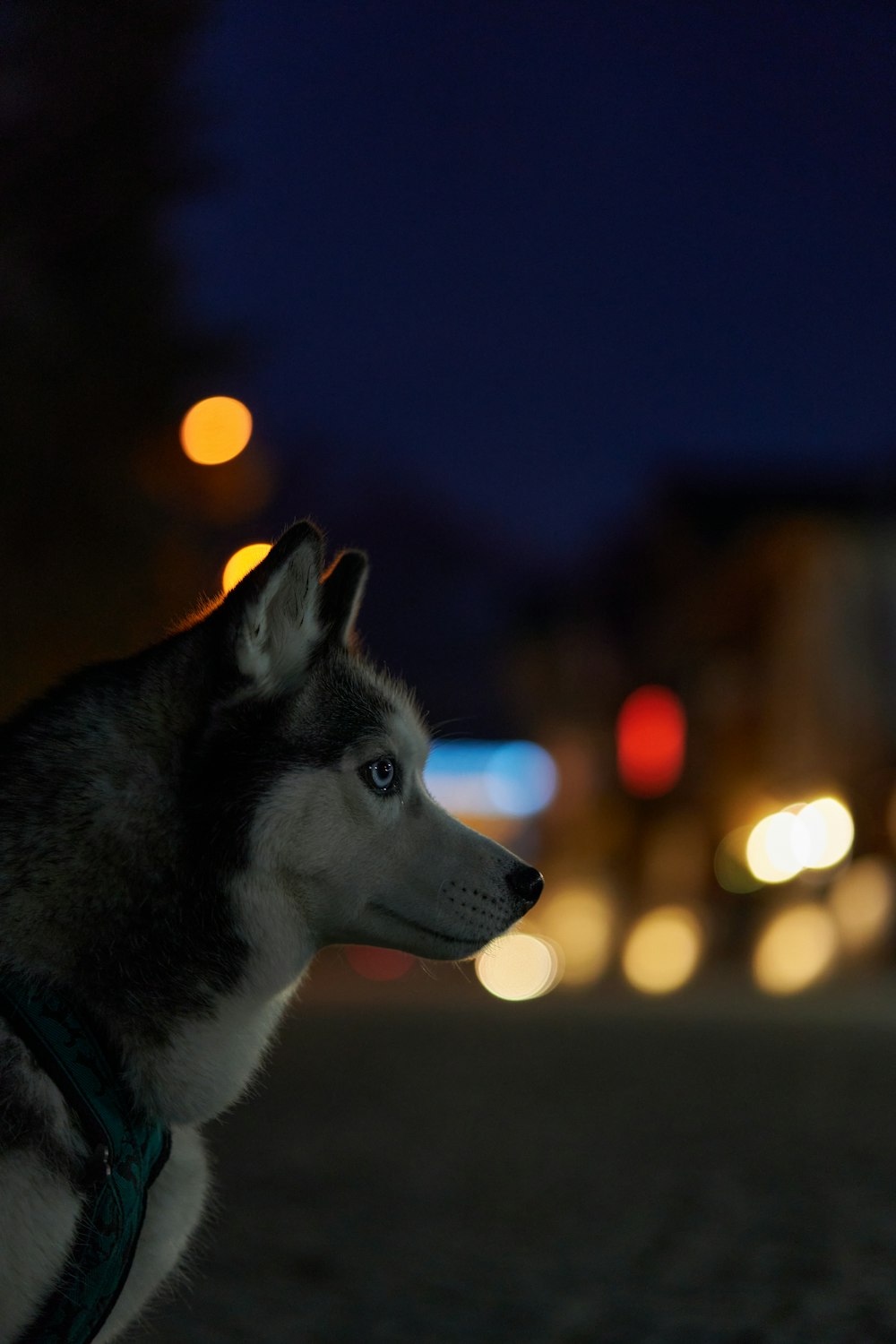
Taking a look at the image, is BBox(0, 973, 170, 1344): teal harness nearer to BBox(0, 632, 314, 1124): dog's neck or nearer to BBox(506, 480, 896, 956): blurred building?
BBox(0, 632, 314, 1124): dog's neck

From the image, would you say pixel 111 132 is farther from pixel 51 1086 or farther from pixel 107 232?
pixel 51 1086

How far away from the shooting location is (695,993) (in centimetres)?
2262

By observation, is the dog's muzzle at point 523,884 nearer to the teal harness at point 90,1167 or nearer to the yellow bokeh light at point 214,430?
the teal harness at point 90,1167

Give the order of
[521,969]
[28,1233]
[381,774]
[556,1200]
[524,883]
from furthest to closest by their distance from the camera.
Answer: [521,969], [556,1200], [524,883], [381,774], [28,1233]

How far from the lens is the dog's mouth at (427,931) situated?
3.65 m

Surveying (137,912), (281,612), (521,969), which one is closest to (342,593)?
(281,612)

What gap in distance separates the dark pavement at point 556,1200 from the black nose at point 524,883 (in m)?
1.27

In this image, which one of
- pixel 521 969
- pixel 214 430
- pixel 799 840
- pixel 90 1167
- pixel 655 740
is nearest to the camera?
pixel 90 1167

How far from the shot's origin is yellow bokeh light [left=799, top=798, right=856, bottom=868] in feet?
87.9

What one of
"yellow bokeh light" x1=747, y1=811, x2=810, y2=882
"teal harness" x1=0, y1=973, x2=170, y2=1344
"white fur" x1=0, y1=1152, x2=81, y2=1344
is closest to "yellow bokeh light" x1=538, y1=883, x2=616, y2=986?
"yellow bokeh light" x1=747, y1=811, x2=810, y2=882

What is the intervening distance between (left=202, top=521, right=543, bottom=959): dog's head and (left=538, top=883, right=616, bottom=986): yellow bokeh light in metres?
27.9

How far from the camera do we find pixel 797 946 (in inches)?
1009

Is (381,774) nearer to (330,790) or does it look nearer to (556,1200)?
(330,790)

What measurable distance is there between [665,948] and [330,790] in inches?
988
